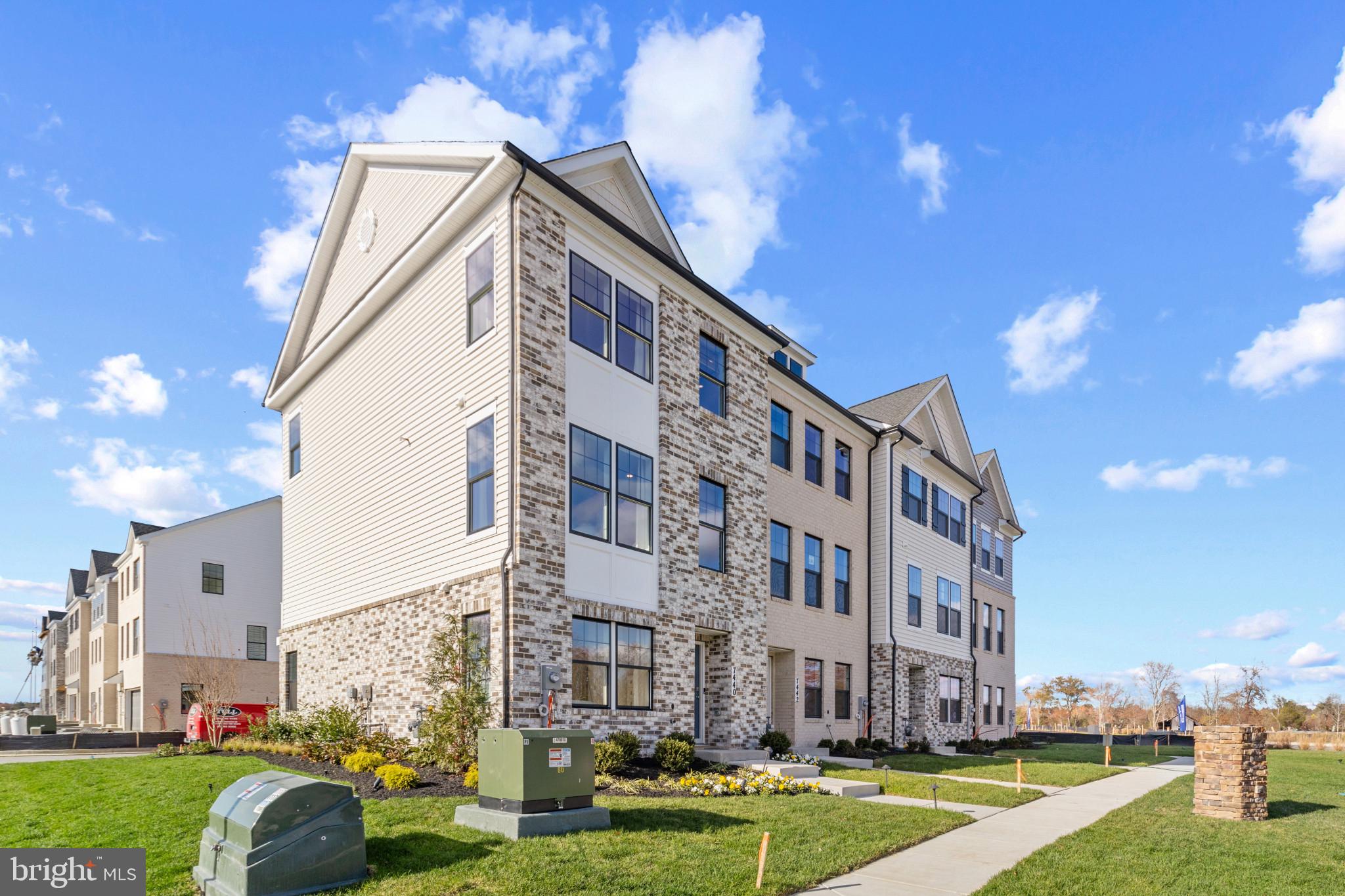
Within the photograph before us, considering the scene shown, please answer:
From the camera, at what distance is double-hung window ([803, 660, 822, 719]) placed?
76.2 ft

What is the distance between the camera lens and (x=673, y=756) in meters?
15.7

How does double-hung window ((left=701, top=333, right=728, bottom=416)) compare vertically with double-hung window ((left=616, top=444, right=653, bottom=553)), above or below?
above

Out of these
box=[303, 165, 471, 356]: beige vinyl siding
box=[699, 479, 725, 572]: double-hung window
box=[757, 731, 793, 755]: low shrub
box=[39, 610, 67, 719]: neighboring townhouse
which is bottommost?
box=[39, 610, 67, 719]: neighboring townhouse

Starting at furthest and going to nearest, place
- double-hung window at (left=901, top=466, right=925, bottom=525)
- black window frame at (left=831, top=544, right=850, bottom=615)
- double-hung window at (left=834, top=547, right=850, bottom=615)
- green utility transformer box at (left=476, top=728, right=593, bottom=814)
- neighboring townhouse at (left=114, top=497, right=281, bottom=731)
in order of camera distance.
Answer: neighboring townhouse at (left=114, top=497, right=281, bottom=731)
double-hung window at (left=901, top=466, right=925, bottom=525)
double-hung window at (left=834, top=547, right=850, bottom=615)
black window frame at (left=831, top=544, right=850, bottom=615)
green utility transformer box at (left=476, top=728, right=593, bottom=814)

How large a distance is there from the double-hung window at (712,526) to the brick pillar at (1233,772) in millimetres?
8927

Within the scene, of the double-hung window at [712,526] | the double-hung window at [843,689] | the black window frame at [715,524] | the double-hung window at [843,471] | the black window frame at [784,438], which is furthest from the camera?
the double-hung window at [843,471]

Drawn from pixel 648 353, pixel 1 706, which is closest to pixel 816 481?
pixel 648 353

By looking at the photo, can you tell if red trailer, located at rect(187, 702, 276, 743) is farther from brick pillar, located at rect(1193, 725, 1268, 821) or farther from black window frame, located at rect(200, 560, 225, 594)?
brick pillar, located at rect(1193, 725, 1268, 821)

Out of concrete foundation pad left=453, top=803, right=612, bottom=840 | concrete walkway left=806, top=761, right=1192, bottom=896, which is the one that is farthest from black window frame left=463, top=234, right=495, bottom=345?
concrete walkway left=806, top=761, right=1192, bottom=896

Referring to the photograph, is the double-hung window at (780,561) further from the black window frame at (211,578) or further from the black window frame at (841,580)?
the black window frame at (211,578)

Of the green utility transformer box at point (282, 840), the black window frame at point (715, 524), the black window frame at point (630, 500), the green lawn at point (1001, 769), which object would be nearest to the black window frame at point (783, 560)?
the black window frame at point (715, 524)

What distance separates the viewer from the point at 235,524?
38938 millimetres

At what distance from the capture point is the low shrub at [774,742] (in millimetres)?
19500

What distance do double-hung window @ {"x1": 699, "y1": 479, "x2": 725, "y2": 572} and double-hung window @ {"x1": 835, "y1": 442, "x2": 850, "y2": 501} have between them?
7.26m
